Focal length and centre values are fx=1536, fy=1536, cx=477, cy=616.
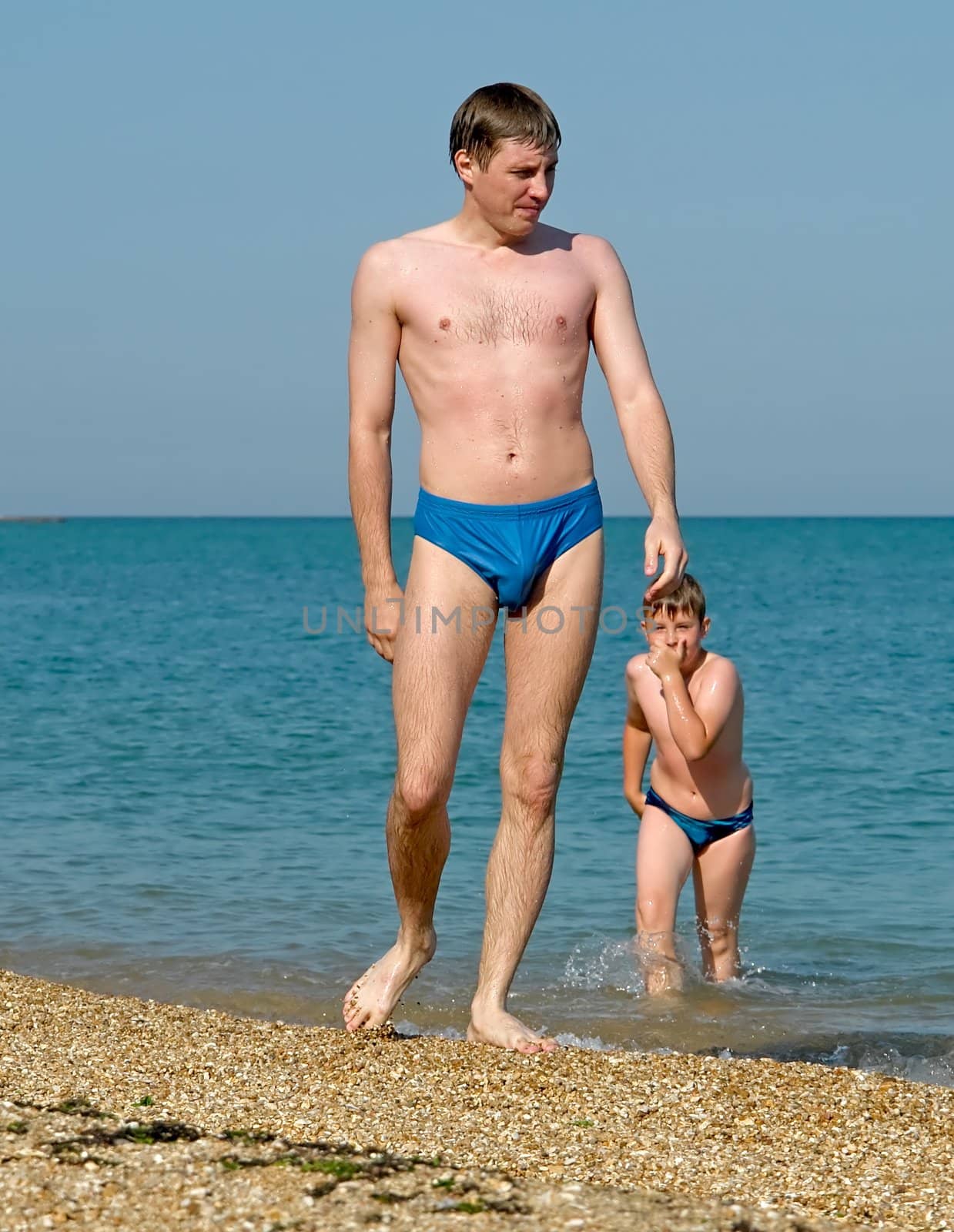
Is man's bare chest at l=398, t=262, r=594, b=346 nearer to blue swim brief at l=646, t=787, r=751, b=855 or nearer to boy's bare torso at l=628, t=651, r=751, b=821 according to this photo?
boy's bare torso at l=628, t=651, r=751, b=821

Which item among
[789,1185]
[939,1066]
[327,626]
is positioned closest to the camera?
[789,1185]

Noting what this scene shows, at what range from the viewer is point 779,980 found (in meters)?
6.73

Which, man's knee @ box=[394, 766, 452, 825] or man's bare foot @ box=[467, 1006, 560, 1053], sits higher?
man's knee @ box=[394, 766, 452, 825]

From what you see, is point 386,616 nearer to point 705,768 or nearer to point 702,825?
point 705,768

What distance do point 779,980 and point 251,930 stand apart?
8.22 ft

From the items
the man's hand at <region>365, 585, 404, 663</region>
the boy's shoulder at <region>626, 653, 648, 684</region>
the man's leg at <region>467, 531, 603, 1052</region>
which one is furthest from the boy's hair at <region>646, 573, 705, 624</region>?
the man's hand at <region>365, 585, 404, 663</region>

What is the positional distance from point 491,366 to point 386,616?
0.76 m

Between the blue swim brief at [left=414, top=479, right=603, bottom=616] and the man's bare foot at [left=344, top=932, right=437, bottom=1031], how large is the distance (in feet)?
3.71

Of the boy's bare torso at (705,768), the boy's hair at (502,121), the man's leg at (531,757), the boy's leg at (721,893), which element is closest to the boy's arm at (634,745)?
the boy's bare torso at (705,768)

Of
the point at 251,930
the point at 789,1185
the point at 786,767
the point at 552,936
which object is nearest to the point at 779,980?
the point at 552,936

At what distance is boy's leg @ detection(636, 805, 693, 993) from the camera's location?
20.9 feet

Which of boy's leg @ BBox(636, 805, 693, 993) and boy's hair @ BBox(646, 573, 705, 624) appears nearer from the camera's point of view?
boy's hair @ BBox(646, 573, 705, 624)

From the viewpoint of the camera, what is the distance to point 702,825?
21.0 ft

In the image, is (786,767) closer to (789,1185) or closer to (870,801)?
(870,801)
